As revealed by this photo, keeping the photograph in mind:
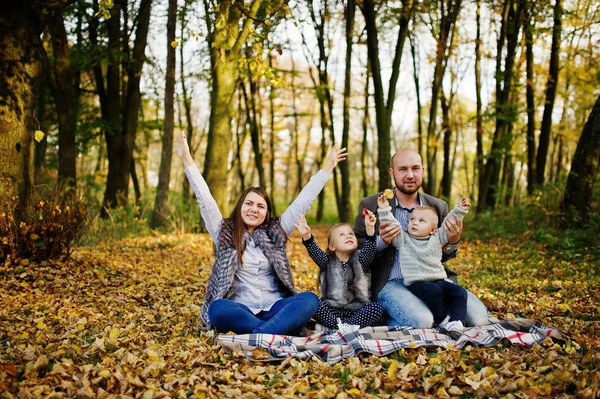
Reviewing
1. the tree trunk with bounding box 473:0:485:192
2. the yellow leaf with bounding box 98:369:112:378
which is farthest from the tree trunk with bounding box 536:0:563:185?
the yellow leaf with bounding box 98:369:112:378

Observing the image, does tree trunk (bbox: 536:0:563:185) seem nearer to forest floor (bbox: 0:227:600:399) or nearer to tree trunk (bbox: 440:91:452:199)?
tree trunk (bbox: 440:91:452:199)

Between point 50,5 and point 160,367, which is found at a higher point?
point 50,5

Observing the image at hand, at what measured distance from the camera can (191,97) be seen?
72.8 feet

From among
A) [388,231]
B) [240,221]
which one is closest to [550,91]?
[388,231]

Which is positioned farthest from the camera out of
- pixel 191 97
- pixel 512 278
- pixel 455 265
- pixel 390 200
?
pixel 191 97

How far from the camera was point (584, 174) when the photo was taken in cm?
920

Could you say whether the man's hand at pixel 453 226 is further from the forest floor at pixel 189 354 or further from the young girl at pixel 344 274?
the forest floor at pixel 189 354

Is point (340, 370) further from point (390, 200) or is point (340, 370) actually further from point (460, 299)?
point (390, 200)

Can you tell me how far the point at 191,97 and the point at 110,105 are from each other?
Result: 808 centimetres

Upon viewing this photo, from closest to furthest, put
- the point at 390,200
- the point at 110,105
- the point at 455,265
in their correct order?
1. the point at 390,200
2. the point at 455,265
3. the point at 110,105

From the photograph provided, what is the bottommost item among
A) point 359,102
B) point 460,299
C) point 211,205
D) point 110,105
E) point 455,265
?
point 455,265

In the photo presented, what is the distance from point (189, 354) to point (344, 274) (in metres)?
1.69

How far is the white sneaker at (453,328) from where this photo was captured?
4.32 meters

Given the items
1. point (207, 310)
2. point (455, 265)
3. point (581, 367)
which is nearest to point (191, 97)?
point (455, 265)
